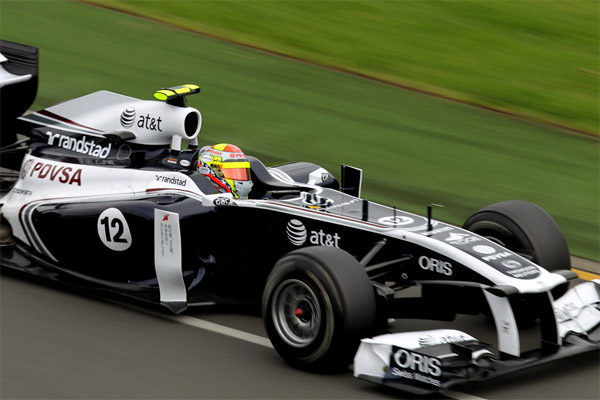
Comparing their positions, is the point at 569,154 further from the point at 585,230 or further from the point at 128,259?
the point at 128,259

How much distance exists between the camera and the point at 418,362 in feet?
18.9

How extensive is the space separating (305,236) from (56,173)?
2450mm

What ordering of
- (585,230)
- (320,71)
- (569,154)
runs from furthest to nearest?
1. (320,71)
2. (569,154)
3. (585,230)

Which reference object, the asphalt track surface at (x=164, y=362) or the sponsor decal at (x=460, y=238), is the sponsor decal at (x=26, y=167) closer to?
the asphalt track surface at (x=164, y=362)

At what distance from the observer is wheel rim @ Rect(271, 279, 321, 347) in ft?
20.6

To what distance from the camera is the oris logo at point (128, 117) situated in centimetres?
831

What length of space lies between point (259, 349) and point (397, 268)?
3.63 ft

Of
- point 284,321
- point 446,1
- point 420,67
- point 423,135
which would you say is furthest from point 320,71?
point 284,321

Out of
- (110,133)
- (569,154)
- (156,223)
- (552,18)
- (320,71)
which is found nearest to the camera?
(156,223)

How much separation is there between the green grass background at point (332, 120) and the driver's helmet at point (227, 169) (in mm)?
2889

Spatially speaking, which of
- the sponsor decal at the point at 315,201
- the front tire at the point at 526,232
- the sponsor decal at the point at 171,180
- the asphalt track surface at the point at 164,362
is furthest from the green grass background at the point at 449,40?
the asphalt track surface at the point at 164,362

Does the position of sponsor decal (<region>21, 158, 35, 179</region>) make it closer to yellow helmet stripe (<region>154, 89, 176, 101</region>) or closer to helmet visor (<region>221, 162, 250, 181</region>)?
yellow helmet stripe (<region>154, 89, 176, 101</region>)

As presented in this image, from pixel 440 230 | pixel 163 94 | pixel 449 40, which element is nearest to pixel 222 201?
pixel 163 94

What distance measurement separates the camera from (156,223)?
7281 mm
